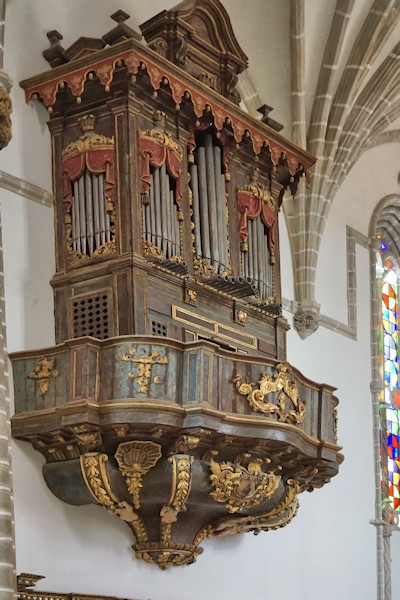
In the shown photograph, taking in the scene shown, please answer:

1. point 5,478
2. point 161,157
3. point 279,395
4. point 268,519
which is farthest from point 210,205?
point 5,478

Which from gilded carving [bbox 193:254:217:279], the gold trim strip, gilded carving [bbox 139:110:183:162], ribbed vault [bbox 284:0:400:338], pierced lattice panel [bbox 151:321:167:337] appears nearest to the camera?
pierced lattice panel [bbox 151:321:167:337]

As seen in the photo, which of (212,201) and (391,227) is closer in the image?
(212,201)

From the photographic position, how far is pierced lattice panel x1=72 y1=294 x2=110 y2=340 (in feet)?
41.9

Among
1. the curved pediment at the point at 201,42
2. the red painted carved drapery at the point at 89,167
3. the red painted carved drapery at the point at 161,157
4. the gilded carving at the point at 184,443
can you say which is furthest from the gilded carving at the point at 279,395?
the curved pediment at the point at 201,42

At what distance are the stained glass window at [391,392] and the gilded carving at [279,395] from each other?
5.72m

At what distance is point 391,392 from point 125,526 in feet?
24.2

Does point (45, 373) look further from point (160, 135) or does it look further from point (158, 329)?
point (160, 135)

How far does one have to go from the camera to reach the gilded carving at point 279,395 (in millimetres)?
12727

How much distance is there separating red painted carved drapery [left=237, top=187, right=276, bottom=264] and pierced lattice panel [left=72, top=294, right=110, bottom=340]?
2.30 m

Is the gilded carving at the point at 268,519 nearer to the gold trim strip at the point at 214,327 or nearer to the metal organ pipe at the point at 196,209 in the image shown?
the gold trim strip at the point at 214,327

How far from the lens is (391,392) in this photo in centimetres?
1964

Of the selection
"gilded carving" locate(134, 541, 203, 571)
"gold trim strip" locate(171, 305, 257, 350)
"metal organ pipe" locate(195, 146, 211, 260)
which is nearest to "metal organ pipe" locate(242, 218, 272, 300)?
"gold trim strip" locate(171, 305, 257, 350)

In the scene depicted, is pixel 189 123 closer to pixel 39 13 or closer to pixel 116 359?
pixel 39 13

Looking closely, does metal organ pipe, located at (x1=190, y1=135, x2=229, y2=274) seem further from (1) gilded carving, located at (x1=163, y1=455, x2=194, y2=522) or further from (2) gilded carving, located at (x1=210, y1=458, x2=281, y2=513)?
(1) gilded carving, located at (x1=163, y1=455, x2=194, y2=522)
